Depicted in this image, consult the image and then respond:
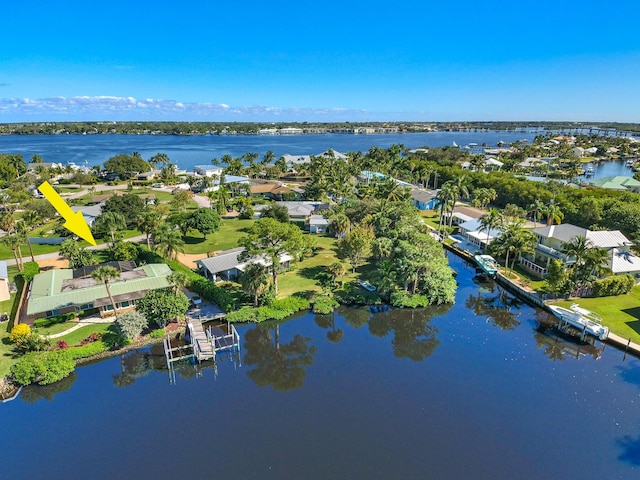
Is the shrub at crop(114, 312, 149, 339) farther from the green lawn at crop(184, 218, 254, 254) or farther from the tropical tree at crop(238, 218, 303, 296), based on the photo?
the green lawn at crop(184, 218, 254, 254)

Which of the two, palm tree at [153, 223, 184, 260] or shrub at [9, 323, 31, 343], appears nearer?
shrub at [9, 323, 31, 343]

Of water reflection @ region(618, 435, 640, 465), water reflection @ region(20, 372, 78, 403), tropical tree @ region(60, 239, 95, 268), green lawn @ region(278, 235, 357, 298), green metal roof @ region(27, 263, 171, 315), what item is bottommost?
water reflection @ region(20, 372, 78, 403)

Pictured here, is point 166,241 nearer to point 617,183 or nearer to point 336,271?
point 336,271

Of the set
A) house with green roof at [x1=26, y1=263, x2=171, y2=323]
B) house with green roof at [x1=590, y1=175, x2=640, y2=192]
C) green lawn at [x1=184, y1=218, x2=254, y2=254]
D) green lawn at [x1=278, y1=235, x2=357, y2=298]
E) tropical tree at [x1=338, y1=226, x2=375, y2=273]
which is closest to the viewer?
house with green roof at [x1=26, y1=263, x2=171, y2=323]

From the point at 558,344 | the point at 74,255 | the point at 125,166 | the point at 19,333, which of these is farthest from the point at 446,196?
the point at 125,166

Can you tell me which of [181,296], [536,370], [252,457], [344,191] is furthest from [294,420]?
[344,191]

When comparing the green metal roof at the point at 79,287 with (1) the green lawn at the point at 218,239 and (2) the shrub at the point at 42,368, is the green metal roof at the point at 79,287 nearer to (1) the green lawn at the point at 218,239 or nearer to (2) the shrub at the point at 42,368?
(2) the shrub at the point at 42,368

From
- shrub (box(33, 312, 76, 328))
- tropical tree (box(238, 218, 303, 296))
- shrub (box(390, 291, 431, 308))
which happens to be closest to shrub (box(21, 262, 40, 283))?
shrub (box(33, 312, 76, 328))
